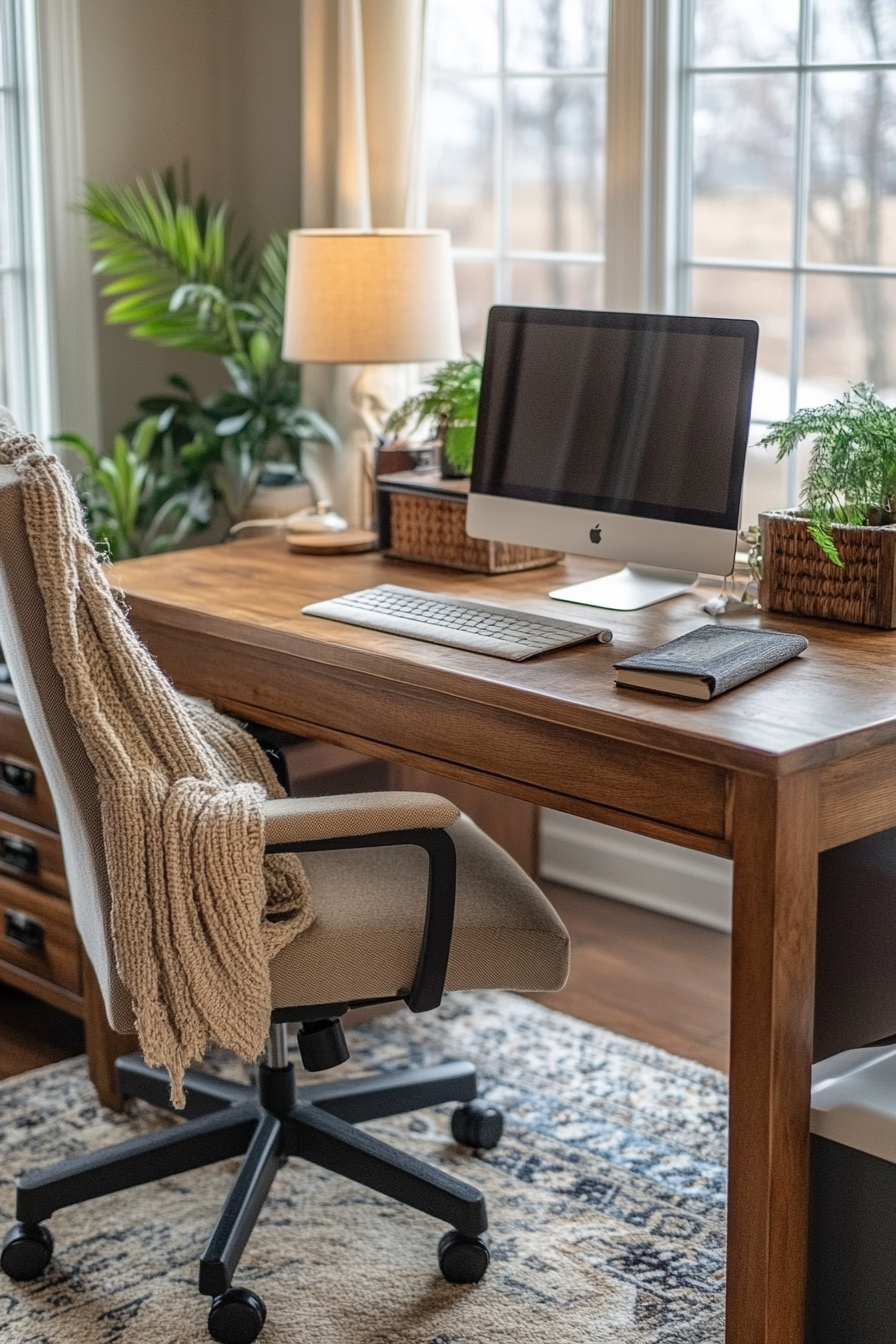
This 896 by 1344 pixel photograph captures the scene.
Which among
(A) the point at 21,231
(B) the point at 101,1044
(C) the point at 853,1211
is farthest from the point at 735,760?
(A) the point at 21,231

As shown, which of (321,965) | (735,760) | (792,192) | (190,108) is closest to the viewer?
(735,760)

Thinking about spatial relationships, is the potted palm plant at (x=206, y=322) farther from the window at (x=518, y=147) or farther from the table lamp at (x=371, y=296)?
the table lamp at (x=371, y=296)

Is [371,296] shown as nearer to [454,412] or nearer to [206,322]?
[454,412]

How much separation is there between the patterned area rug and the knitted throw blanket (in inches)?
15.2

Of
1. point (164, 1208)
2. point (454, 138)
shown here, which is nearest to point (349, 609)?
point (164, 1208)

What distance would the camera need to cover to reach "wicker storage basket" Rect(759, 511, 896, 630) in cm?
203

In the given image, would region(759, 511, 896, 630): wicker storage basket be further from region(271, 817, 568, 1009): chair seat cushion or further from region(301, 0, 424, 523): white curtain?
region(301, 0, 424, 523): white curtain

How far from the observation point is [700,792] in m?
1.66

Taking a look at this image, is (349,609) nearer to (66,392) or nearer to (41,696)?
(41,696)

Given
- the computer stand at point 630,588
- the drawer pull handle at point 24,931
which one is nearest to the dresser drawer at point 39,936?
the drawer pull handle at point 24,931

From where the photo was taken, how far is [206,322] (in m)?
3.38

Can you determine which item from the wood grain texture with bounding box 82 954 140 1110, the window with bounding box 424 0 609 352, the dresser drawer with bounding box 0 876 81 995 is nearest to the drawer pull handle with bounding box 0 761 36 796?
the dresser drawer with bounding box 0 876 81 995

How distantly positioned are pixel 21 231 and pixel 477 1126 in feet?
7.10

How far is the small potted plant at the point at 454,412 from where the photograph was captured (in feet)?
8.34
